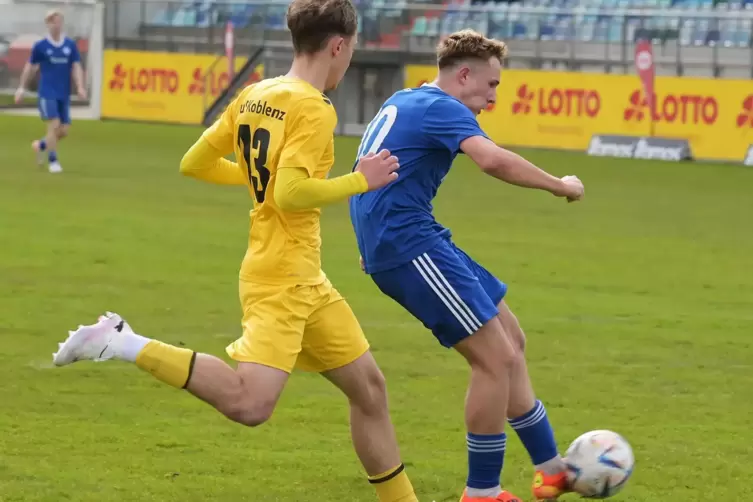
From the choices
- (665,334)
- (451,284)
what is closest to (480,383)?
(451,284)

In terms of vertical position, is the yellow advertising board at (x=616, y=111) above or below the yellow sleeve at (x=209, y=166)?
below

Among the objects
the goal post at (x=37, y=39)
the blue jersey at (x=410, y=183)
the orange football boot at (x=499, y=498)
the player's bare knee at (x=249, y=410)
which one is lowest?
the goal post at (x=37, y=39)

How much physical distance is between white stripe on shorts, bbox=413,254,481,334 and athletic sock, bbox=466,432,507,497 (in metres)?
0.45

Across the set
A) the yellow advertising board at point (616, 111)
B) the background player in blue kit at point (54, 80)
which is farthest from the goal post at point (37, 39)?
the background player in blue kit at point (54, 80)

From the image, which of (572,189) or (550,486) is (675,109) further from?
(572,189)

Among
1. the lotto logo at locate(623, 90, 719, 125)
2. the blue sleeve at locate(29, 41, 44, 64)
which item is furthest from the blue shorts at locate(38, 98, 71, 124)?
the lotto logo at locate(623, 90, 719, 125)

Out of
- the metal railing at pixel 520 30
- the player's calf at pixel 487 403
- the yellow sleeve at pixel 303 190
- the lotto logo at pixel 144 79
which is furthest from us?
the lotto logo at pixel 144 79

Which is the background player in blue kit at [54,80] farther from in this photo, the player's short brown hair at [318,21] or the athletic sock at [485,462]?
the player's short brown hair at [318,21]

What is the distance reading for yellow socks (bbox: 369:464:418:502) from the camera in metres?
5.44

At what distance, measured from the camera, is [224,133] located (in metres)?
5.43

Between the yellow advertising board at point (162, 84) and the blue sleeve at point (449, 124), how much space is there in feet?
97.0

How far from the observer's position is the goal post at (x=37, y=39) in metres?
36.9

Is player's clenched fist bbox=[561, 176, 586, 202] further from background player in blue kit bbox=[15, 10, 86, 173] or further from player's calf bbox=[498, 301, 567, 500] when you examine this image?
background player in blue kit bbox=[15, 10, 86, 173]

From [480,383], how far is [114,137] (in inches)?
987
